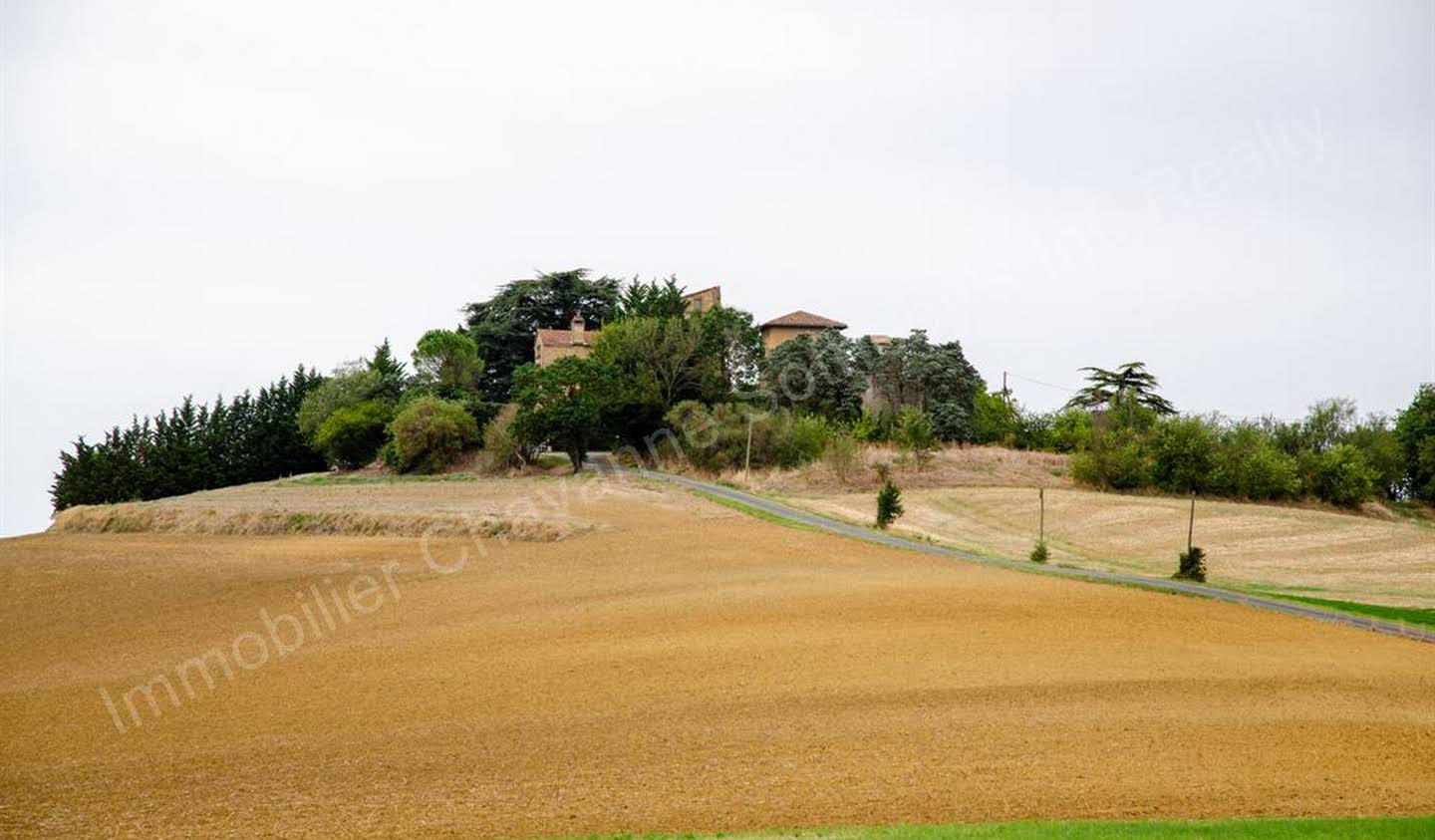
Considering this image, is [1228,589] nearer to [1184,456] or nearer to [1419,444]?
[1184,456]

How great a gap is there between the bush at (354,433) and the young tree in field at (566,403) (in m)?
12.3

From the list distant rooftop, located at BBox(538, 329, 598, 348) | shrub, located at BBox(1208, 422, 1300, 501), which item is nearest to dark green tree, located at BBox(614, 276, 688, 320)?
distant rooftop, located at BBox(538, 329, 598, 348)

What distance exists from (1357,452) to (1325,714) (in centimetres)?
6505

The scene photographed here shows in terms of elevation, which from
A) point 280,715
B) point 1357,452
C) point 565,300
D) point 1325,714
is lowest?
point 280,715

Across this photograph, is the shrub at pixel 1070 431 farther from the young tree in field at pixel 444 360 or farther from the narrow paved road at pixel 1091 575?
the young tree in field at pixel 444 360

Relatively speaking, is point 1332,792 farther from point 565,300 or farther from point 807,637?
point 565,300

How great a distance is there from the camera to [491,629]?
3084 cm

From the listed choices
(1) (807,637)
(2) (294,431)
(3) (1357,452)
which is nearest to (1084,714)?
(1) (807,637)

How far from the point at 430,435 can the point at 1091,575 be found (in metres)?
53.7

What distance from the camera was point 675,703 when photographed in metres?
23.2

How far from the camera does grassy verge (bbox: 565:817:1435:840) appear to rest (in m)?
15.3

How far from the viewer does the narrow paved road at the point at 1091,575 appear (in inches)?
1330

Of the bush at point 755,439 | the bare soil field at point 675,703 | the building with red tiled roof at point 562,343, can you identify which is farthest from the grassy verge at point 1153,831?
the building with red tiled roof at point 562,343

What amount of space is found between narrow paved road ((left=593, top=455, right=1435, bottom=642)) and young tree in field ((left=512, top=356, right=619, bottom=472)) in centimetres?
1629
